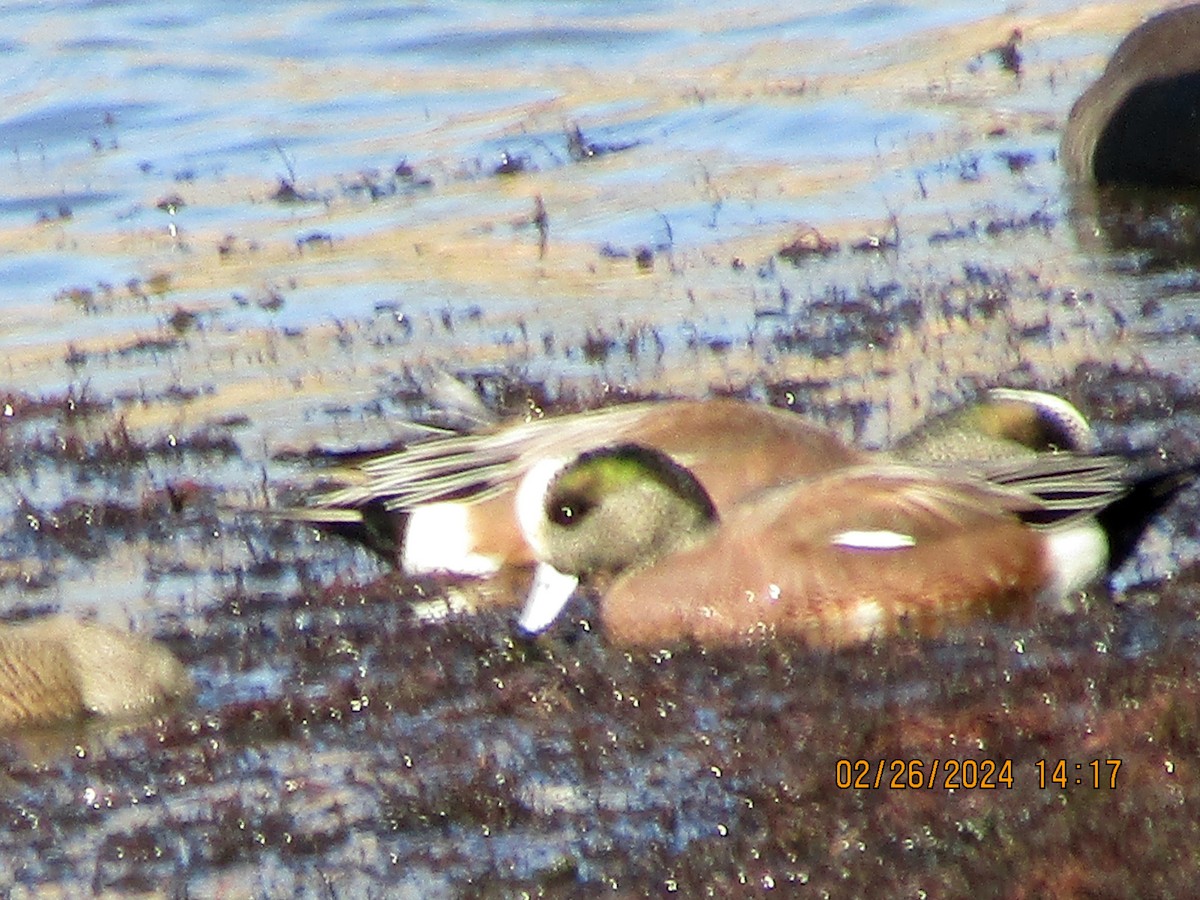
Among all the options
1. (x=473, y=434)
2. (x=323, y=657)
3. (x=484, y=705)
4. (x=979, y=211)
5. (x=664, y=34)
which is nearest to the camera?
(x=484, y=705)

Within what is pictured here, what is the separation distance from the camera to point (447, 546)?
7.52 metres

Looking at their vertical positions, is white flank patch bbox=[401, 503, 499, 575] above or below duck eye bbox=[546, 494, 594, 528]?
below

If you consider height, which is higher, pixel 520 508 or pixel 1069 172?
pixel 520 508

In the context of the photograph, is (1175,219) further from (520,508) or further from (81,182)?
(81,182)

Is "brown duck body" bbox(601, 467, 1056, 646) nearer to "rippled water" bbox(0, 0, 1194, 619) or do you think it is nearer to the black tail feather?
the black tail feather

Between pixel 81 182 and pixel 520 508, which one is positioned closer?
pixel 520 508

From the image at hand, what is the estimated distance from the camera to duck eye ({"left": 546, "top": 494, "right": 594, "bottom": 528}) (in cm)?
670

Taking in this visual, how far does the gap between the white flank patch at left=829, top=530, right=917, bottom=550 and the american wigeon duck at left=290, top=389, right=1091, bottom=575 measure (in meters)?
0.52

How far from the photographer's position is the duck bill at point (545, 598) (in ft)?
21.6

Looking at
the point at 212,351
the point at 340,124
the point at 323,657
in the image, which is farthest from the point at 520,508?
the point at 340,124

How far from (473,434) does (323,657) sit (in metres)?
1.44

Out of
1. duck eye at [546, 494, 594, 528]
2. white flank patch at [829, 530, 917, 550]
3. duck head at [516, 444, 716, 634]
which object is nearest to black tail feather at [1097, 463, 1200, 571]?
white flank patch at [829, 530, 917, 550]

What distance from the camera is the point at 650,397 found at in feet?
29.2
